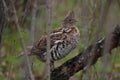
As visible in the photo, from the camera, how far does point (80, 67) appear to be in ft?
13.6

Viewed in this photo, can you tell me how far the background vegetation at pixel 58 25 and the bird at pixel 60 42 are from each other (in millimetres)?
133

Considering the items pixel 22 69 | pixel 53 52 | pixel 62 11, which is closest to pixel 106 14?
pixel 53 52

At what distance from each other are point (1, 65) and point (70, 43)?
9.92 feet

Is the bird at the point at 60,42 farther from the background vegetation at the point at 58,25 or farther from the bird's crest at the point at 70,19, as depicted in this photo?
the background vegetation at the point at 58,25

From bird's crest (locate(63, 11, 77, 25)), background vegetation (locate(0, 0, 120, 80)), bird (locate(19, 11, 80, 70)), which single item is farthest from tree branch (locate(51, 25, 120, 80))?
bird's crest (locate(63, 11, 77, 25))

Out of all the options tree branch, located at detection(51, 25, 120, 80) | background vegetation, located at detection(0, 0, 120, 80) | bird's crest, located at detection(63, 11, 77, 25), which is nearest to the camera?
background vegetation, located at detection(0, 0, 120, 80)

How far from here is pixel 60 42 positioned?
198 inches

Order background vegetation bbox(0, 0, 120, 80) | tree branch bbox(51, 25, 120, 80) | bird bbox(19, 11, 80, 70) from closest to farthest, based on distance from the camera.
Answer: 1. background vegetation bbox(0, 0, 120, 80)
2. tree branch bbox(51, 25, 120, 80)
3. bird bbox(19, 11, 80, 70)

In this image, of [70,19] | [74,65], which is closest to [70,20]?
[70,19]

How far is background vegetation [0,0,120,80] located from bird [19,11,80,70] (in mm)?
133

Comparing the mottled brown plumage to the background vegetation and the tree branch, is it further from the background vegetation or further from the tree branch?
the tree branch

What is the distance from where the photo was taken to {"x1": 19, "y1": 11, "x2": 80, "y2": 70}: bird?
4.90 metres

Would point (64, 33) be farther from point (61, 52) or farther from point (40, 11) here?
point (40, 11)

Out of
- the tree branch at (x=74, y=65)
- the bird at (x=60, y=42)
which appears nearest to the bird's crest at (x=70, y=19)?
the bird at (x=60, y=42)
